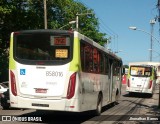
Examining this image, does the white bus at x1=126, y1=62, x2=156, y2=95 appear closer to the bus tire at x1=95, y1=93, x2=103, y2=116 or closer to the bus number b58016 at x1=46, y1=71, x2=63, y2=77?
the bus tire at x1=95, y1=93, x2=103, y2=116

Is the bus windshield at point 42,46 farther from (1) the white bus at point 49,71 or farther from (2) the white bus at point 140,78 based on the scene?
(2) the white bus at point 140,78

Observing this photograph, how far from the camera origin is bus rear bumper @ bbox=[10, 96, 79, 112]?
1355 cm

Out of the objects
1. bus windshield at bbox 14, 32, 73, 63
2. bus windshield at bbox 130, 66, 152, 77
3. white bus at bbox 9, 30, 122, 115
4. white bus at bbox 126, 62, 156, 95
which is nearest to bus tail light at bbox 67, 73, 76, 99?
white bus at bbox 9, 30, 122, 115

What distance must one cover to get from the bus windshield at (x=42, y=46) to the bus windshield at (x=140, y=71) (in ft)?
71.5

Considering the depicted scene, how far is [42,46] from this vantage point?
14031mm

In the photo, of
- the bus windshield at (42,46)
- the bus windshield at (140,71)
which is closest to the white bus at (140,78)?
the bus windshield at (140,71)

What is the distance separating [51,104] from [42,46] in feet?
6.53

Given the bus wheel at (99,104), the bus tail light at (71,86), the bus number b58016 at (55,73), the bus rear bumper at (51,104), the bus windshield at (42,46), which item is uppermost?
the bus windshield at (42,46)

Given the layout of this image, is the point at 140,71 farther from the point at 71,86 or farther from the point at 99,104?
the point at 71,86

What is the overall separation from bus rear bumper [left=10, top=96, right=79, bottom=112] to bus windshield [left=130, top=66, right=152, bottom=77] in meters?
22.0

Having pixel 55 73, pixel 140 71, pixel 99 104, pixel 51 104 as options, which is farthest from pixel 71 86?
pixel 140 71

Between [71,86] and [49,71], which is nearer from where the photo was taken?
[71,86]

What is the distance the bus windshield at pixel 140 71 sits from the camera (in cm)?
3512

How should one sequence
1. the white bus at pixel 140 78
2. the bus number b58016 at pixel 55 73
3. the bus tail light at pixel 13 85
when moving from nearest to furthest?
the bus number b58016 at pixel 55 73 → the bus tail light at pixel 13 85 → the white bus at pixel 140 78
